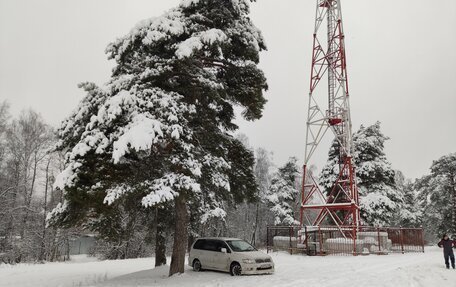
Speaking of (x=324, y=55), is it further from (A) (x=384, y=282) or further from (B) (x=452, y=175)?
(A) (x=384, y=282)

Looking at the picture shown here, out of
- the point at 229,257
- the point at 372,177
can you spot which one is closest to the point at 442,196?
the point at 372,177

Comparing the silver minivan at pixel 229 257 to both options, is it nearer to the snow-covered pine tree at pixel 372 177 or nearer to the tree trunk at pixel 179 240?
the tree trunk at pixel 179 240

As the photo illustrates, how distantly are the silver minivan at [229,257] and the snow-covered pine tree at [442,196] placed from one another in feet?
83.1

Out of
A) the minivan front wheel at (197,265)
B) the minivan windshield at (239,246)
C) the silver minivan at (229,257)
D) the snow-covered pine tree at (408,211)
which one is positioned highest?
the snow-covered pine tree at (408,211)

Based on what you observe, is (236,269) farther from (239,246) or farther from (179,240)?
(179,240)

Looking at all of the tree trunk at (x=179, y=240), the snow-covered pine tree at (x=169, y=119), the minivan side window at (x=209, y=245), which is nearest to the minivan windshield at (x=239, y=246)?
the minivan side window at (x=209, y=245)

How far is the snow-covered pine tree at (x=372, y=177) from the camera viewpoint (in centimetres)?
3142

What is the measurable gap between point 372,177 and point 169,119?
2558 cm

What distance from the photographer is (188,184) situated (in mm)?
11711

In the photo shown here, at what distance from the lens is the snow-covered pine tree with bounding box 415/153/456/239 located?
110 feet

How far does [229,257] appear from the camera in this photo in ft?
47.4

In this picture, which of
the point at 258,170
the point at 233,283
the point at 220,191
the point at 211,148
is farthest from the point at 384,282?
the point at 258,170

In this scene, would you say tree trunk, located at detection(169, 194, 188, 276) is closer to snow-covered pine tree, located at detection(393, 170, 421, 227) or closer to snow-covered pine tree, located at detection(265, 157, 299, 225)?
snow-covered pine tree, located at detection(393, 170, 421, 227)

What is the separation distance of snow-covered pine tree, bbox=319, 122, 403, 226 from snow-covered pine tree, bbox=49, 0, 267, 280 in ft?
60.9
